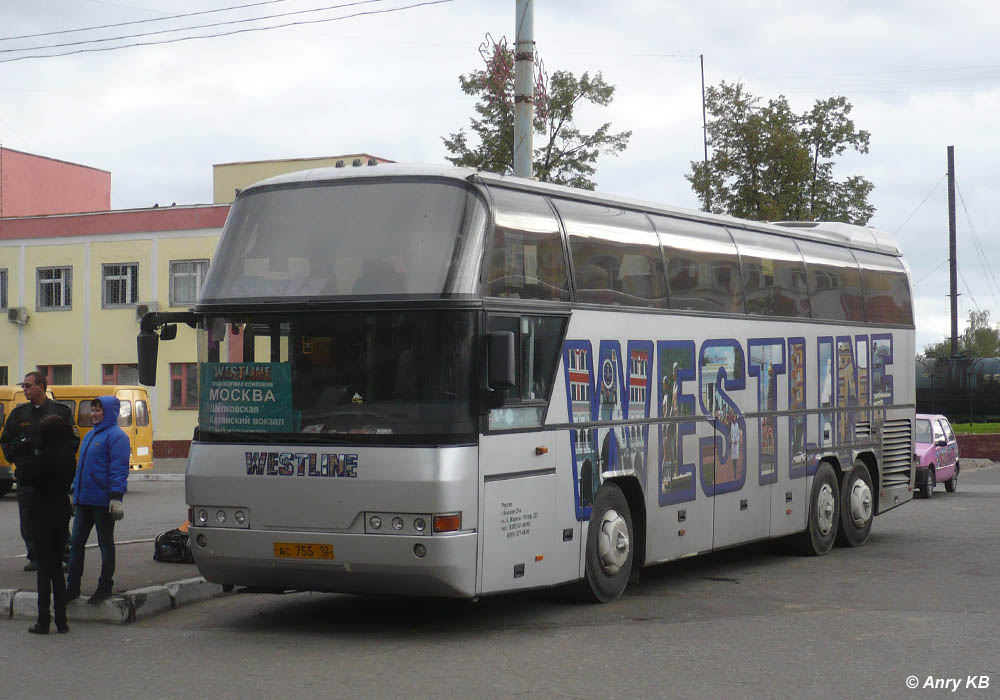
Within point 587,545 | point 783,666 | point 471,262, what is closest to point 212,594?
point 587,545

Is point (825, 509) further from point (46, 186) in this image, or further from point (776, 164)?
point (46, 186)

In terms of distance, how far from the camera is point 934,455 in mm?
27656

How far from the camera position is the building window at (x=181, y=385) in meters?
45.8

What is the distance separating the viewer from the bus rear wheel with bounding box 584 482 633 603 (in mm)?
11727

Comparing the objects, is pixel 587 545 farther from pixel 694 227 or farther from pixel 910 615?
pixel 694 227

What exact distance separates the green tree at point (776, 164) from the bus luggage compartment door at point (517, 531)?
26895mm

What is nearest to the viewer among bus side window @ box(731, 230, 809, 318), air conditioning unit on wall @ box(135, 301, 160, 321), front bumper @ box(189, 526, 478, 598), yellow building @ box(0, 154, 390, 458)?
front bumper @ box(189, 526, 478, 598)

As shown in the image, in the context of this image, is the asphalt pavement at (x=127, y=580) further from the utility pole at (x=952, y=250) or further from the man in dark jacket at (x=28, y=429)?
the utility pole at (x=952, y=250)

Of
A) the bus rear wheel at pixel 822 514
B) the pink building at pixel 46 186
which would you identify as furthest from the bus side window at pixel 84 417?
the pink building at pixel 46 186

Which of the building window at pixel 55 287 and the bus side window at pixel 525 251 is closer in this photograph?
the bus side window at pixel 525 251

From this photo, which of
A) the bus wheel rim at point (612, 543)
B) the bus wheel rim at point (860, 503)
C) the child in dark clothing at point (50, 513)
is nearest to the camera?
the child in dark clothing at point (50, 513)

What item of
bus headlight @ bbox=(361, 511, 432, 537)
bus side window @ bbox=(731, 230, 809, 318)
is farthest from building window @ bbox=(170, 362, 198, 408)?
bus headlight @ bbox=(361, 511, 432, 537)

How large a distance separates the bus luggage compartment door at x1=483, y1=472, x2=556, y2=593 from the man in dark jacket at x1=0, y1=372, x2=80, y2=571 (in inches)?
139

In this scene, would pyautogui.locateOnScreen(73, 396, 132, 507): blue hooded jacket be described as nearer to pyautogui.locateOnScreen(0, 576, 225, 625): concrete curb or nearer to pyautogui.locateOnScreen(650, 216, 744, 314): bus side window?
pyautogui.locateOnScreen(0, 576, 225, 625): concrete curb
